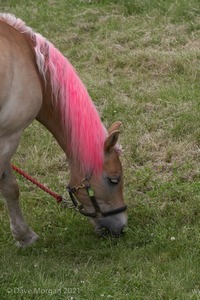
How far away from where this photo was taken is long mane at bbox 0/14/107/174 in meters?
4.41

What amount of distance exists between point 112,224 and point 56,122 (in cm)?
84

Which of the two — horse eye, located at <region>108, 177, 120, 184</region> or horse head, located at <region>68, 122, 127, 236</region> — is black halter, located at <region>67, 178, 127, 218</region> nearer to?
horse head, located at <region>68, 122, 127, 236</region>

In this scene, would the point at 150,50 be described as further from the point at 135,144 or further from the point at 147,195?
the point at 147,195

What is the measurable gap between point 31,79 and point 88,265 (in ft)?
4.32

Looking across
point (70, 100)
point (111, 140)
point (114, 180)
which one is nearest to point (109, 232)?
point (114, 180)

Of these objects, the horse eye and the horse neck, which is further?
the horse eye

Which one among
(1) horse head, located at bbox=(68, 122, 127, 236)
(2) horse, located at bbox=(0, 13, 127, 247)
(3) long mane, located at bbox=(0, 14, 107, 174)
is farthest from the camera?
(1) horse head, located at bbox=(68, 122, 127, 236)

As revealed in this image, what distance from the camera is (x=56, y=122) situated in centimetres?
458

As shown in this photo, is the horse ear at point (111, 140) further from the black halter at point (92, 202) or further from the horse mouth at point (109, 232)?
the horse mouth at point (109, 232)

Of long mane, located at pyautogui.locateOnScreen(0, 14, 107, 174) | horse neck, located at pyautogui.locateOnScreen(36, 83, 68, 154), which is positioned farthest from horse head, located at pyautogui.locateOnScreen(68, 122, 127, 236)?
horse neck, located at pyautogui.locateOnScreen(36, 83, 68, 154)

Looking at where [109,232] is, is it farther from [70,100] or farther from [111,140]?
[70,100]

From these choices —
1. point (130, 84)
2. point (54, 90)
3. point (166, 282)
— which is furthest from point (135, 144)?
point (166, 282)

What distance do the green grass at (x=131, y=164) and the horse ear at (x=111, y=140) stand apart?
0.72 m

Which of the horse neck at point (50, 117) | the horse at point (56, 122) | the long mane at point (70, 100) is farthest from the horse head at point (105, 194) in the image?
the horse neck at point (50, 117)
